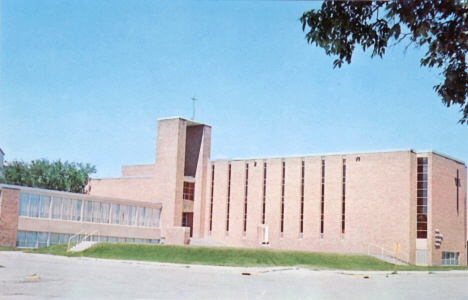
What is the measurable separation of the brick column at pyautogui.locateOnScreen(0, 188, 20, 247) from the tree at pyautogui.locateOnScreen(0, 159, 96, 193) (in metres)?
25.7

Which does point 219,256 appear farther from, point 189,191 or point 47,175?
point 47,175

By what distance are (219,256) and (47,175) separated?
1589 inches

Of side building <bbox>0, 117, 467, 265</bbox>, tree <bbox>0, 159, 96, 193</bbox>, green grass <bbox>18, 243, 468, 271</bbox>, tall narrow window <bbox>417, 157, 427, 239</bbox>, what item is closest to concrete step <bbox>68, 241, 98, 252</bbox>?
green grass <bbox>18, 243, 468, 271</bbox>

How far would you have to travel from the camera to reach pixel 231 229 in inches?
2167

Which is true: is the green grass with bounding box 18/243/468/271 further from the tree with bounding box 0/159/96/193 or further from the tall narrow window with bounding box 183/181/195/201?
the tree with bounding box 0/159/96/193

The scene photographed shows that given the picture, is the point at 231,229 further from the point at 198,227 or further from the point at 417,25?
the point at 417,25

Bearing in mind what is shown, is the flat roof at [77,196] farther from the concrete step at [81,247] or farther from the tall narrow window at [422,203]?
the tall narrow window at [422,203]

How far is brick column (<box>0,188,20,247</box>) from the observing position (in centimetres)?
3997

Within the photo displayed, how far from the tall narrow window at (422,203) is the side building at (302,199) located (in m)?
0.08

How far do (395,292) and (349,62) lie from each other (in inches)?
507

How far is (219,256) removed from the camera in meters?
34.2

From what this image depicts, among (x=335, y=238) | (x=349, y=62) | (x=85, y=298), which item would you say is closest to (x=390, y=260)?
(x=335, y=238)

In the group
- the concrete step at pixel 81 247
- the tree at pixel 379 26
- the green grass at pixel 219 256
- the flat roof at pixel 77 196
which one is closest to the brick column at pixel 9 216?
the flat roof at pixel 77 196

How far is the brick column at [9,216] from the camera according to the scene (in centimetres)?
3997
